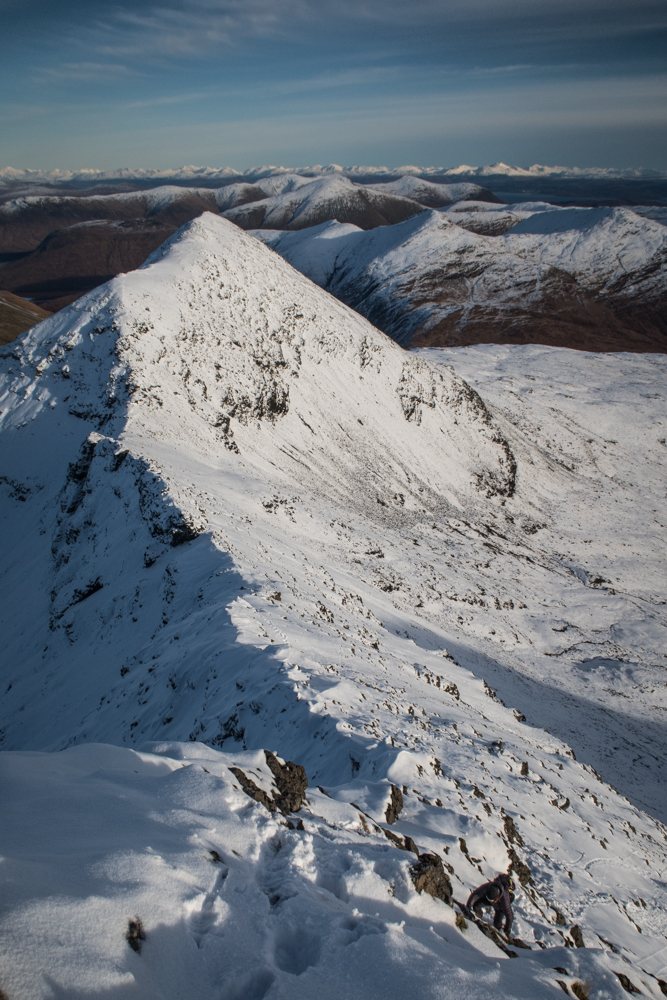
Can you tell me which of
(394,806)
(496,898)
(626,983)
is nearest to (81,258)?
(394,806)

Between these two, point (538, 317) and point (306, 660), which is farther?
point (538, 317)

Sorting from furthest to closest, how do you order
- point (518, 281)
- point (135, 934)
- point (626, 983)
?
point (518, 281)
point (626, 983)
point (135, 934)

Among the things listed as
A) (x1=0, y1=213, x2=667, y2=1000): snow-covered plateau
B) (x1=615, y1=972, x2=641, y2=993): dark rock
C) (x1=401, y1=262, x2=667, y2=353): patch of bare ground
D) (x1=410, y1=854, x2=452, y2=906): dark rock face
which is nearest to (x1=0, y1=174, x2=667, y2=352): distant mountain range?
(x1=401, y1=262, x2=667, y2=353): patch of bare ground

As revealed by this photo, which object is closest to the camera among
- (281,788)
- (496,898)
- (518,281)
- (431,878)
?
(431,878)

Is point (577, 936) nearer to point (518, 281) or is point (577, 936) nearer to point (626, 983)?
point (626, 983)

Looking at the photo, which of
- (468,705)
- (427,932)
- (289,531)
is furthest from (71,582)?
(427,932)

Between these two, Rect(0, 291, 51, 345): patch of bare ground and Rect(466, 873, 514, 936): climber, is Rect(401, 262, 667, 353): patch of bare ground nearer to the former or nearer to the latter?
Rect(0, 291, 51, 345): patch of bare ground

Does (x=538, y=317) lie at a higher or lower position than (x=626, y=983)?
higher
